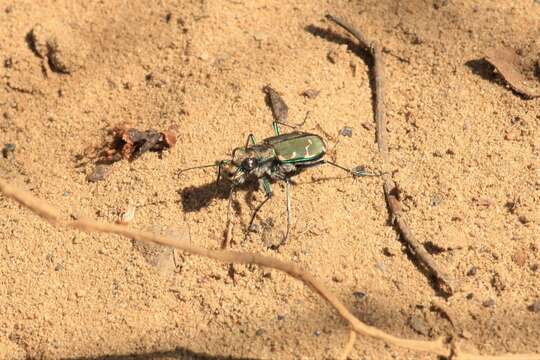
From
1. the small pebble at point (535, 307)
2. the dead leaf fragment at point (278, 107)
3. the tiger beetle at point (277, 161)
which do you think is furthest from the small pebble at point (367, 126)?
the small pebble at point (535, 307)

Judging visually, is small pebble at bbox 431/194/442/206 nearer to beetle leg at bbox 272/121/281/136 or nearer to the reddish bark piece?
the reddish bark piece

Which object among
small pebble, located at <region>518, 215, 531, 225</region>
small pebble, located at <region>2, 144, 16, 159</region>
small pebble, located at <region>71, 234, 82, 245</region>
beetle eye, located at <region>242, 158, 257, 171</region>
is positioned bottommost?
small pebble, located at <region>71, 234, 82, 245</region>

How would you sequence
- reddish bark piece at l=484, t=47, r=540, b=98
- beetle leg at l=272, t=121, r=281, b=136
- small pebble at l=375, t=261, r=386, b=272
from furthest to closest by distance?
beetle leg at l=272, t=121, r=281, b=136 → reddish bark piece at l=484, t=47, r=540, b=98 → small pebble at l=375, t=261, r=386, b=272

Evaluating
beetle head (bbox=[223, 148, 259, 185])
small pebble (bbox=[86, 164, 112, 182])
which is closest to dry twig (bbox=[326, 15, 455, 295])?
beetle head (bbox=[223, 148, 259, 185])

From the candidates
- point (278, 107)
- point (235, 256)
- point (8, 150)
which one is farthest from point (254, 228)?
point (8, 150)

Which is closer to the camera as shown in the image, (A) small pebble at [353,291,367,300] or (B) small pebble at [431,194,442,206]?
(A) small pebble at [353,291,367,300]

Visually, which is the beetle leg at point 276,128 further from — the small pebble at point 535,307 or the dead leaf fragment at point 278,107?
the small pebble at point 535,307

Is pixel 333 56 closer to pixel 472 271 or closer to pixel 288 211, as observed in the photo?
pixel 288 211

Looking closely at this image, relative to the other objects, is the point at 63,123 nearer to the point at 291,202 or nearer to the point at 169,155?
the point at 169,155
